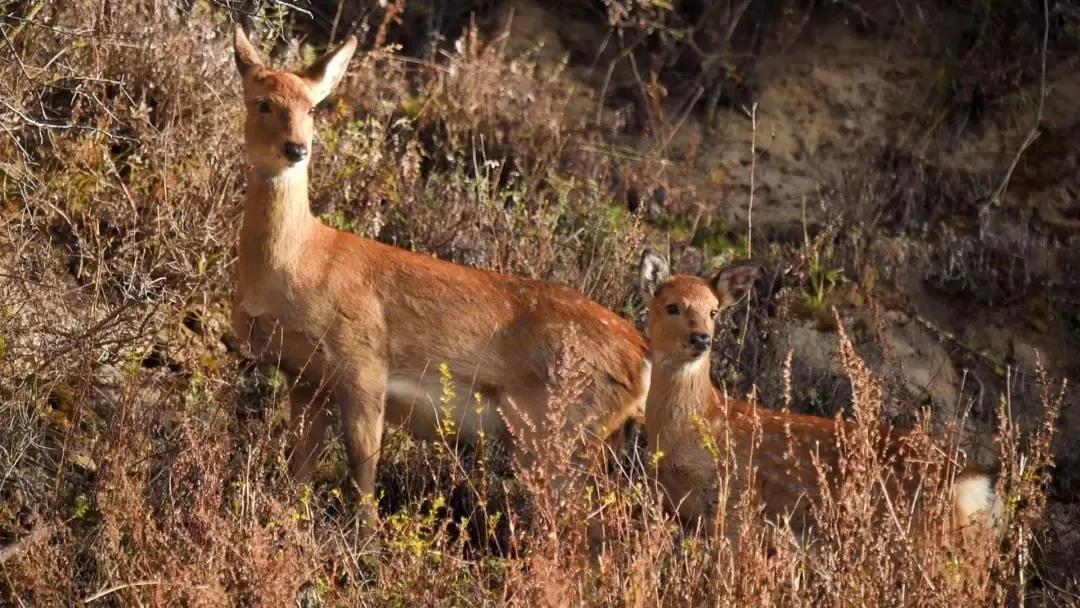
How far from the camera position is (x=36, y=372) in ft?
24.4

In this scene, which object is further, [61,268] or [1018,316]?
[1018,316]

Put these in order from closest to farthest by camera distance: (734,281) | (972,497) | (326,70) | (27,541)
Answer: (27,541) → (972,497) → (326,70) → (734,281)

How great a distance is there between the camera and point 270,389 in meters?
8.38

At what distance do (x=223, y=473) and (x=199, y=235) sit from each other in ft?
6.65

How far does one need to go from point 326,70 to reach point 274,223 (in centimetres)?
76

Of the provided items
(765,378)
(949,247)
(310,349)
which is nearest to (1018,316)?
(949,247)

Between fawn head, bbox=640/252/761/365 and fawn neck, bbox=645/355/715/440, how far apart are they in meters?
0.03

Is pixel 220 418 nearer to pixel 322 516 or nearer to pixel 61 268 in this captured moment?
pixel 322 516

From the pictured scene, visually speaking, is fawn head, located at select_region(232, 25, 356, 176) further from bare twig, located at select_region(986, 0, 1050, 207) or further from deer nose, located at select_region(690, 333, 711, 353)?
bare twig, located at select_region(986, 0, 1050, 207)

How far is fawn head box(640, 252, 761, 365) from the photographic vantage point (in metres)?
7.70

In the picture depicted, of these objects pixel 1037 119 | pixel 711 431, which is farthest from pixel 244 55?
pixel 1037 119

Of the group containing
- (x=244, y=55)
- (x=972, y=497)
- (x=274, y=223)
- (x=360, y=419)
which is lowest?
(x=360, y=419)

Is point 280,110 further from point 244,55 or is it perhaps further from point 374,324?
point 374,324

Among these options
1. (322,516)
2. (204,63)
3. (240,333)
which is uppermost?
(204,63)
